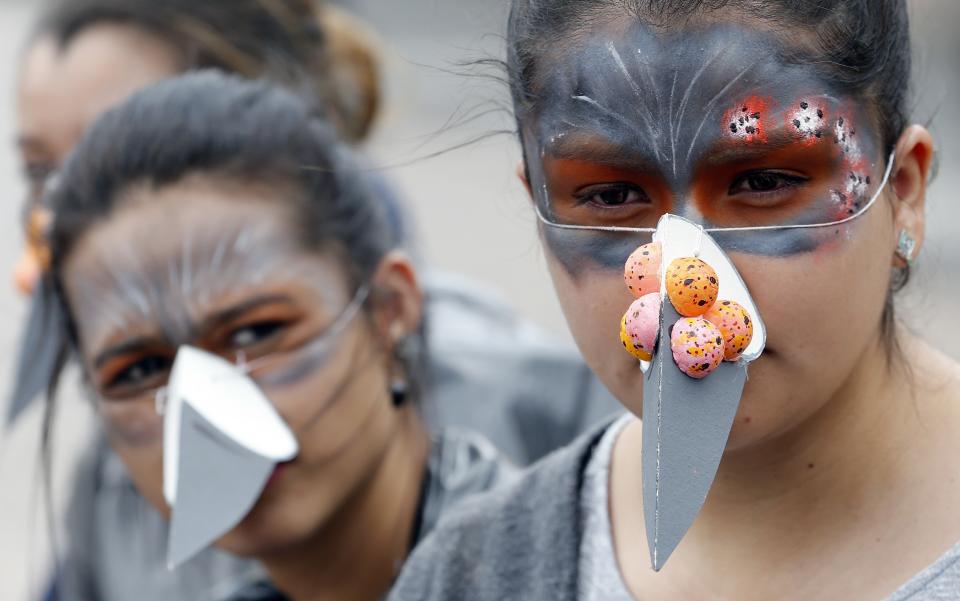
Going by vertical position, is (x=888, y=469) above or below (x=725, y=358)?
below

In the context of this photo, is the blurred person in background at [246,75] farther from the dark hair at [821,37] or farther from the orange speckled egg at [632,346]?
the orange speckled egg at [632,346]

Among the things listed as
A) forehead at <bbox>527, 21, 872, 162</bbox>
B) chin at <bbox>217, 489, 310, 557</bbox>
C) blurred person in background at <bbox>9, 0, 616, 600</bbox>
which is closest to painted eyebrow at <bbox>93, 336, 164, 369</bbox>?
chin at <bbox>217, 489, 310, 557</bbox>

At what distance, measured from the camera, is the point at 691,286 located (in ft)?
5.05

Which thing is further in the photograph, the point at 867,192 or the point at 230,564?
the point at 230,564

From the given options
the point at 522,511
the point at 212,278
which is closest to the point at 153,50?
the point at 212,278

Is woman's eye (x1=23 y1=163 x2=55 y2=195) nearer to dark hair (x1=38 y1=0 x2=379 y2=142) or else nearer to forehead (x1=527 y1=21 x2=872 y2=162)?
dark hair (x1=38 y1=0 x2=379 y2=142)

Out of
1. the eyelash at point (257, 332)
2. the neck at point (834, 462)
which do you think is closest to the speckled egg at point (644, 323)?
the neck at point (834, 462)

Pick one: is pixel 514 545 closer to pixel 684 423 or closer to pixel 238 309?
pixel 684 423

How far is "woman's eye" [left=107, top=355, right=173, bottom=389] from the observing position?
247 cm

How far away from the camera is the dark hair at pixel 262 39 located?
11.9 ft

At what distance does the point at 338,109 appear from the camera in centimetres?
370

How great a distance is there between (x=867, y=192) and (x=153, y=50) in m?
2.36

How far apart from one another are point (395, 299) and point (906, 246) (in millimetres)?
1179

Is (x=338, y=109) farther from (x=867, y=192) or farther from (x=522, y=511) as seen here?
(x=867, y=192)
